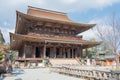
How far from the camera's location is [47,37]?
21.8 m

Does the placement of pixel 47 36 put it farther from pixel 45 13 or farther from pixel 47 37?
pixel 45 13

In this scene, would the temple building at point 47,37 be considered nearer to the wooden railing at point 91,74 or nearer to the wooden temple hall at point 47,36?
the wooden temple hall at point 47,36

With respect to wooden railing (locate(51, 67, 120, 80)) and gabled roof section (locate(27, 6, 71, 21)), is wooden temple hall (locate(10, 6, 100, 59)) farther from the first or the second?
wooden railing (locate(51, 67, 120, 80))

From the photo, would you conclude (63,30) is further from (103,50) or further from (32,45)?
(103,50)

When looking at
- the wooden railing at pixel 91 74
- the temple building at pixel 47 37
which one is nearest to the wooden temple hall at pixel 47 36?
the temple building at pixel 47 37

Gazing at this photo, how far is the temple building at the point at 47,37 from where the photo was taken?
20.5 meters

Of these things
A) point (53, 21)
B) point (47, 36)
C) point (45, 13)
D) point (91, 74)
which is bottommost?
point (91, 74)

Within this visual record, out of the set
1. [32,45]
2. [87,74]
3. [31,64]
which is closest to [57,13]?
[32,45]

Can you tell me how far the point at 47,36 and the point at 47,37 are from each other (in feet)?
2.43

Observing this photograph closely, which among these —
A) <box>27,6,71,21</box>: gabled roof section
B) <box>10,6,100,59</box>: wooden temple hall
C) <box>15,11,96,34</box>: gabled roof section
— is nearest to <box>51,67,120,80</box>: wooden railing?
<box>10,6,100,59</box>: wooden temple hall

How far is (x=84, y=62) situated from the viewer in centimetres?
2219

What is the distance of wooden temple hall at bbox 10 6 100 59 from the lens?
20.5 meters

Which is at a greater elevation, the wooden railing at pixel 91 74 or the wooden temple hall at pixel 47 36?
the wooden temple hall at pixel 47 36

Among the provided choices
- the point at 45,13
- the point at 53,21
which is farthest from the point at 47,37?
the point at 45,13
